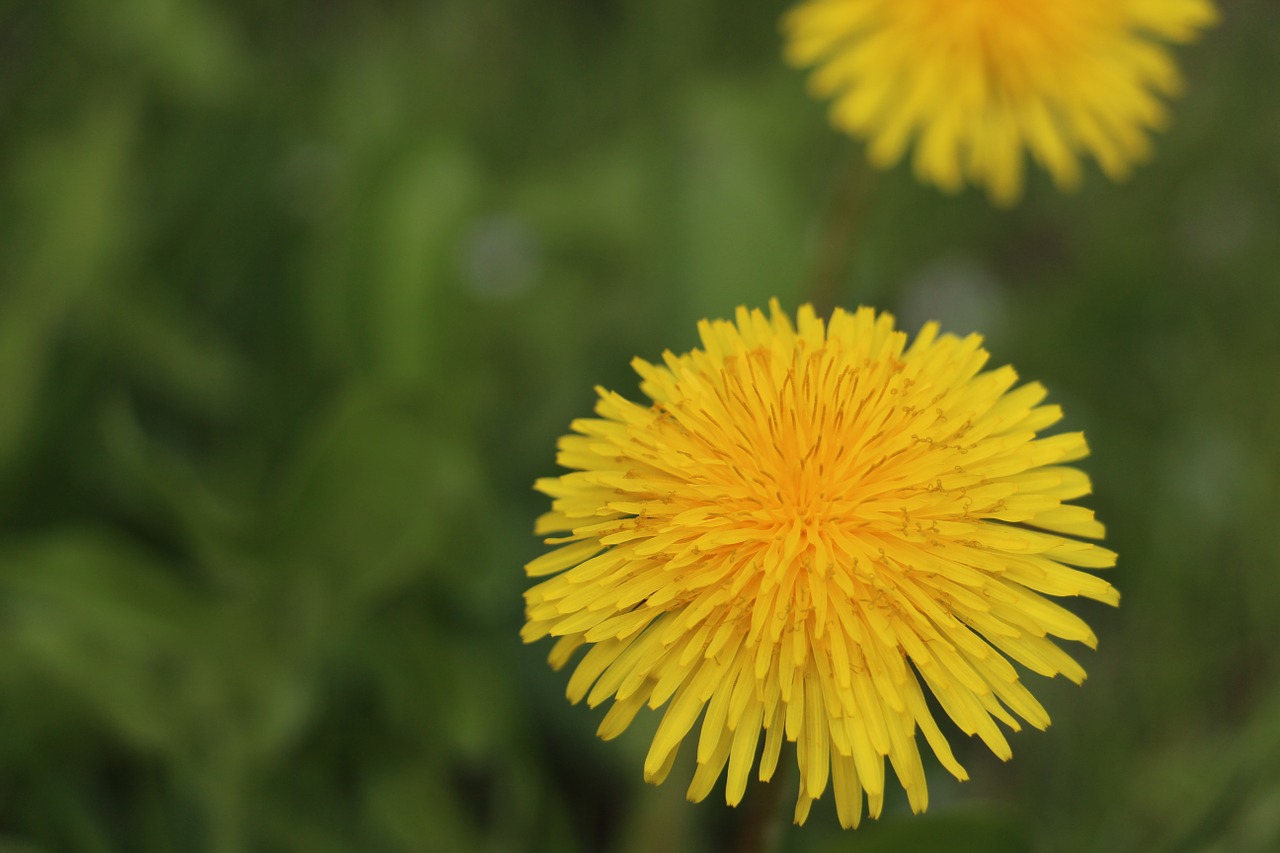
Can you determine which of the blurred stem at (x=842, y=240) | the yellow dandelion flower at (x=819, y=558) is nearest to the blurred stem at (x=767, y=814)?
the yellow dandelion flower at (x=819, y=558)

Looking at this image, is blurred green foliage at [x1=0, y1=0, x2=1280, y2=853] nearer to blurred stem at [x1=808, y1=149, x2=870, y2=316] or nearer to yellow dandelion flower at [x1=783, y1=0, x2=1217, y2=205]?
blurred stem at [x1=808, y1=149, x2=870, y2=316]

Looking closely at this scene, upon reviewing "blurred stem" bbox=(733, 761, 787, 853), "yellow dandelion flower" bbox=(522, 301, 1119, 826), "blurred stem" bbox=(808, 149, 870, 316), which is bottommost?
"blurred stem" bbox=(733, 761, 787, 853)

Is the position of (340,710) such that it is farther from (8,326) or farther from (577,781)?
(8,326)

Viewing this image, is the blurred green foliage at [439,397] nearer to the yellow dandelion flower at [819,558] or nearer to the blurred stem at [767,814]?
the blurred stem at [767,814]

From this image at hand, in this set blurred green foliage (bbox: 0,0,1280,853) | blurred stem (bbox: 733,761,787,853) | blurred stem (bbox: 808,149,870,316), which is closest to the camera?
blurred stem (bbox: 733,761,787,853)

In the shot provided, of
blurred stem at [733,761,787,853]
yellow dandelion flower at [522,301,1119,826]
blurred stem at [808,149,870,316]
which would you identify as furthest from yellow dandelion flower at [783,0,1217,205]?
blurred stem at [733,761,787,853]

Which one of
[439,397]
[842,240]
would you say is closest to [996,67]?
[842,240]
